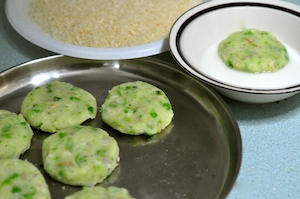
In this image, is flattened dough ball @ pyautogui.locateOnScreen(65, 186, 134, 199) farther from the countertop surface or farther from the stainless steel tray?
the countertop surface

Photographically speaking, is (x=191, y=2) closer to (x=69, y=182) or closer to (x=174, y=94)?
(x=174, y=94)

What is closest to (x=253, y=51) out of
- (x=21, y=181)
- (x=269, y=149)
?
(x=269, y=149)

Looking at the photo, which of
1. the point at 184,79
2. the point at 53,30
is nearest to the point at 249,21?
the point at 184,79

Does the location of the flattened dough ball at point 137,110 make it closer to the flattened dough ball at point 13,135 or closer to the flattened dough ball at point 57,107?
the flattened dough ball at point 57,107

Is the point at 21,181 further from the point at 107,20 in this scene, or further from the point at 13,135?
the point at 107,20

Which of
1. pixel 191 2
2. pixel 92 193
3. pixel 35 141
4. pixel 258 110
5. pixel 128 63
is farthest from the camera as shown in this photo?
pixel 191 2
